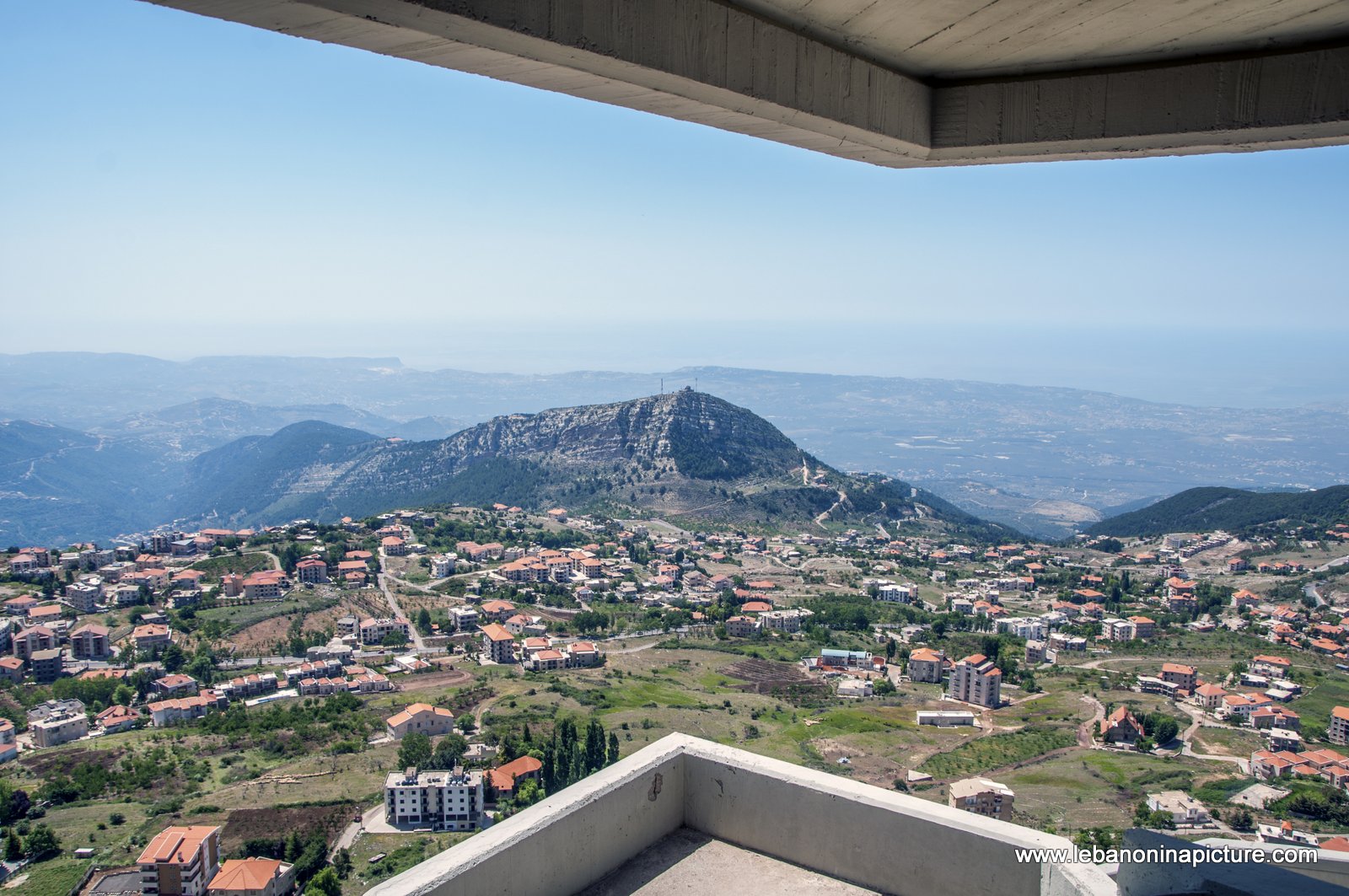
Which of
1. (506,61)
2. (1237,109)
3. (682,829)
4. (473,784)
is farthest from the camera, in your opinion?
(473,784)

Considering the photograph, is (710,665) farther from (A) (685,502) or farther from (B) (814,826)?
(A) (685,502)

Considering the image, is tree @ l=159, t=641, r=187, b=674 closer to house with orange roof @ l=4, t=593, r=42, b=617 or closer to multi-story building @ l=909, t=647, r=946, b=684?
house with orange roof @ l=4, t=593, r=42, b=617

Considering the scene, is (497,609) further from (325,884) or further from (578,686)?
(325,884)

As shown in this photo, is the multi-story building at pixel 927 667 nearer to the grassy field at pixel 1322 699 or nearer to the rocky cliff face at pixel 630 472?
the grassy field at pixel 1322 699

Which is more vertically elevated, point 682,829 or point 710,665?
point 682,829

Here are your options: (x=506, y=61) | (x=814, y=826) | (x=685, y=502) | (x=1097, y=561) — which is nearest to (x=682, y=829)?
(x=814, y=826)

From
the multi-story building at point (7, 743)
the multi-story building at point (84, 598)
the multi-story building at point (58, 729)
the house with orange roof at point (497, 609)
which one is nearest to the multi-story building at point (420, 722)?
the multi-story building at point (58, 729)

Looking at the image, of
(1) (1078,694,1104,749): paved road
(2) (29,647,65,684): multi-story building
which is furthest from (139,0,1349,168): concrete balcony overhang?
(2) (29,647,65,684): multi-story building
